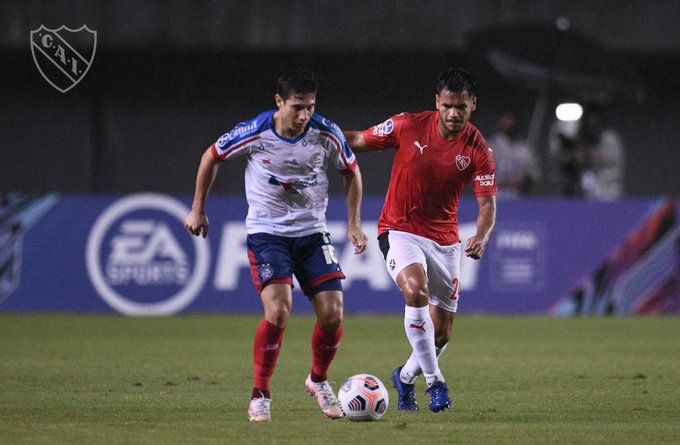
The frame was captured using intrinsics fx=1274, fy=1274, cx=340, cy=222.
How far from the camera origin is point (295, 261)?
808cm

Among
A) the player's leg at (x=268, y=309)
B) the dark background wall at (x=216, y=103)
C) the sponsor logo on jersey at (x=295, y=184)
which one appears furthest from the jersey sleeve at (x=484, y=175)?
the dark background wall at (x=216, y=103)

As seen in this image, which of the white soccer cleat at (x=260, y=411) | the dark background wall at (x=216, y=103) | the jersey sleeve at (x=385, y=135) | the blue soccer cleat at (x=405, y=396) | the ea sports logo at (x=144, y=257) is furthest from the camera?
the dark background wall at (x=216, y=103)

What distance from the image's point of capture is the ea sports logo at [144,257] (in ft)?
56.7

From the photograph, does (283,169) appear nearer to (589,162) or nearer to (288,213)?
(288,213)

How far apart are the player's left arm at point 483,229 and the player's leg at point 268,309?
1.23m

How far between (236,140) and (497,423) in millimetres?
2342

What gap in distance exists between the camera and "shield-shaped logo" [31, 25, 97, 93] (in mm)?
20344

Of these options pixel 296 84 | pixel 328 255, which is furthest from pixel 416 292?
pixel 296 84

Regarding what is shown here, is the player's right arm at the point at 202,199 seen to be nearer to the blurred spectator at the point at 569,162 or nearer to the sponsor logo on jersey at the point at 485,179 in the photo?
the sponsor logo on jersey at the point at 485,179

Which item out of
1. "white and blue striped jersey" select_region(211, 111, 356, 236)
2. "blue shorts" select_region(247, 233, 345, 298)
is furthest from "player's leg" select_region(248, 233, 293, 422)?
"white and blue striped jersey" select_region(211, 111, 356, 236)

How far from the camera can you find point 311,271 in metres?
8.02

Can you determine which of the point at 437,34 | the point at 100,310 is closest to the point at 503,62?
the point at 437,34

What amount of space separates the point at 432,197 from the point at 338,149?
0.96 metres

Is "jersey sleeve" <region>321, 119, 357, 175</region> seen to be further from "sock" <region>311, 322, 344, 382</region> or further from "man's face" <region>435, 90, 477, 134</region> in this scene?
"sock" <region>311, 322, 344, 382</region>
